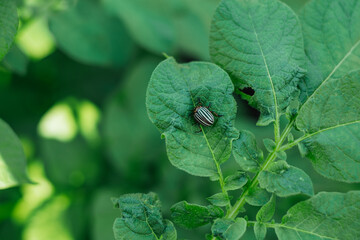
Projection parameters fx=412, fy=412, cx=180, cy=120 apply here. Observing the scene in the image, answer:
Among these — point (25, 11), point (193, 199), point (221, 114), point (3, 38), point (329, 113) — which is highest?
point (329, 113)

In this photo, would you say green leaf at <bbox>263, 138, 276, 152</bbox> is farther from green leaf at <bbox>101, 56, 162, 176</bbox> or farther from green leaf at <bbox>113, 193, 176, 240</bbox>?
green leaf at <bbox>101, 56, 162, 176</bbox>

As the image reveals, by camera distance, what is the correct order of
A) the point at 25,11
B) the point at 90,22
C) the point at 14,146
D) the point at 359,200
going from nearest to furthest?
1. the point at 359,200
2. the point at 14,146
3. the point at 25,11
4. the point at 90,22

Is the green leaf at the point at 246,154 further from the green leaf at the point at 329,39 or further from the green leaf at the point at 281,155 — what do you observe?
the green leaf at the point at 329,39

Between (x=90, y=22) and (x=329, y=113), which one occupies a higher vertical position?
(x=329, y=113)

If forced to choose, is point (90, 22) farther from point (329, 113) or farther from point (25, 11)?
point (329, 113)

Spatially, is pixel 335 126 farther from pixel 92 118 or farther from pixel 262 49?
pixel 92 118

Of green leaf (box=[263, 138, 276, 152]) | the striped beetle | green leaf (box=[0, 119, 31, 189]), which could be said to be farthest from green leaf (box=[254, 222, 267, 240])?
green leaf (box=[0, 119, 31, 189])

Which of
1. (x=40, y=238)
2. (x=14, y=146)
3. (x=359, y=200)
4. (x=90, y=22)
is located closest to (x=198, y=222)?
(x=359, y=200)
